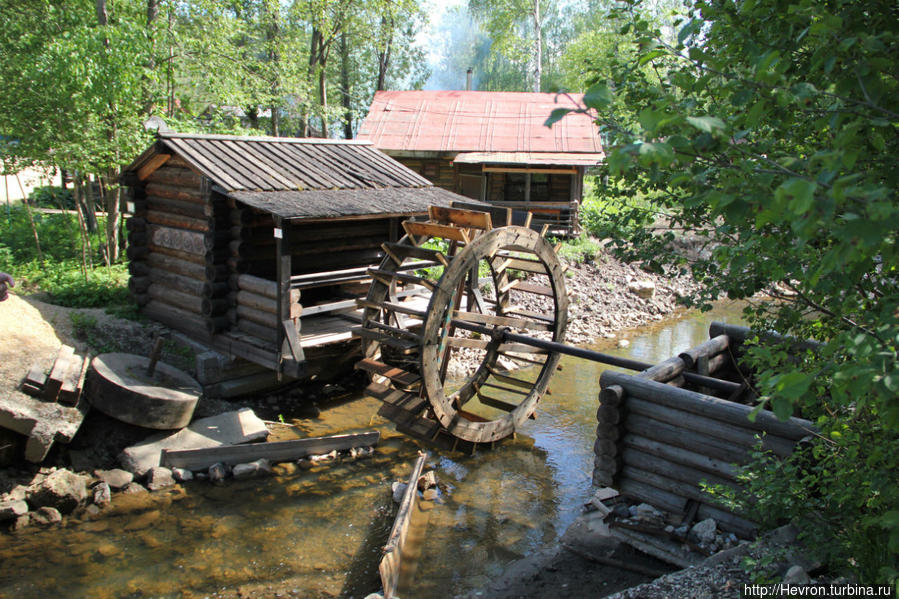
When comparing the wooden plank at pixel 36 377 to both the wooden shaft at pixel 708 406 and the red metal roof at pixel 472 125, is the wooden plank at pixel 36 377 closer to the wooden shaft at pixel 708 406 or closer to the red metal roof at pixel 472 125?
the wooden shaft at pixel 708 406

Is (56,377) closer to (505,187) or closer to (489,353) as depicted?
(489,353)

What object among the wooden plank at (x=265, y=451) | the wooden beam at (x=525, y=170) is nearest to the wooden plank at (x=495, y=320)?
the wooden plank at (x=265, y=451)

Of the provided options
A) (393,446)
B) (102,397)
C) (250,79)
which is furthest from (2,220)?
(393,446)

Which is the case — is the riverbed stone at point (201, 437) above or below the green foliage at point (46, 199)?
below

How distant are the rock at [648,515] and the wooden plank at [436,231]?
3.61 metres

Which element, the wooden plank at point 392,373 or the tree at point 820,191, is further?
the wooden plank at point 392,373

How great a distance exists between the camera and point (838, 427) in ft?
11.6

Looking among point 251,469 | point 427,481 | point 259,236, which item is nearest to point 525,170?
point 259,236

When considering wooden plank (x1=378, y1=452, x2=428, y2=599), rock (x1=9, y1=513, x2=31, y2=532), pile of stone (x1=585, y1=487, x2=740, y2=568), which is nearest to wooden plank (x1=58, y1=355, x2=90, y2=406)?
rock (x1=9, y1=513, x2=31, y2=532)

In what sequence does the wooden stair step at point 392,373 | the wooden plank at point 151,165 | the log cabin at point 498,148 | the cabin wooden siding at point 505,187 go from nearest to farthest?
the wooden stair step at point 392,373 → the wooden plank at point 151,165 → the cabin wooden siding at point 505,187 → the log cabin at point 498,148

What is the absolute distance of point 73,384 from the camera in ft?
22.9

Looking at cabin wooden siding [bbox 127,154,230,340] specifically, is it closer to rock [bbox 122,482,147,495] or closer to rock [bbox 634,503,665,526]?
rock [bbox 122,482,147,495]

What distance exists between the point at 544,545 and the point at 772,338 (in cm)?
282

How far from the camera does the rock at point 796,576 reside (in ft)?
11.6
